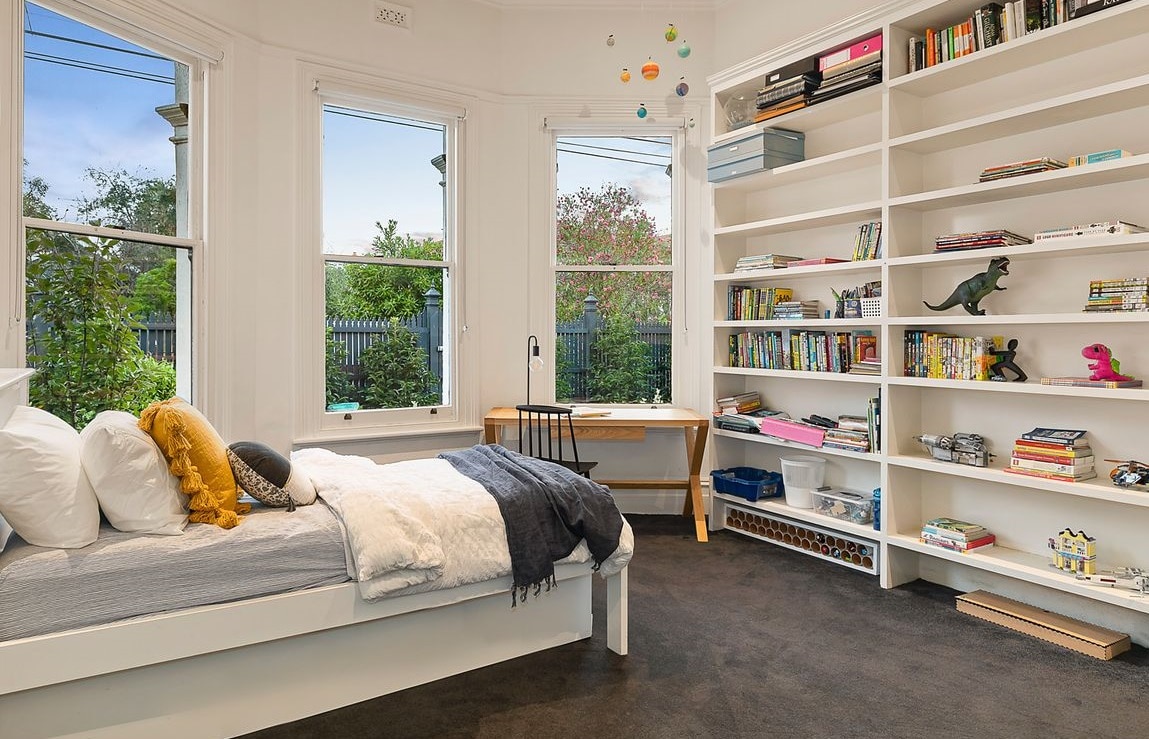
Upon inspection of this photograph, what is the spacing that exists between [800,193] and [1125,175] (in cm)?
173

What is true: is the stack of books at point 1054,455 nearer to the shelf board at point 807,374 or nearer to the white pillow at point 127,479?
the shelf board at point 807,374

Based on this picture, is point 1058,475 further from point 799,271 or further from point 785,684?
point 799,271

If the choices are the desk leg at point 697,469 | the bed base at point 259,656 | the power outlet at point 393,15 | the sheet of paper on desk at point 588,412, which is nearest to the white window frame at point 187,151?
the power outlet at point 393,15

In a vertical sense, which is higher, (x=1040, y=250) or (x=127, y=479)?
(x=1040, y=250)

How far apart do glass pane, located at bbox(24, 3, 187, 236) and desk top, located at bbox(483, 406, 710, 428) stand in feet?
6.39

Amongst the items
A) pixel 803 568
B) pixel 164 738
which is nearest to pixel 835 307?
pixel 803 568

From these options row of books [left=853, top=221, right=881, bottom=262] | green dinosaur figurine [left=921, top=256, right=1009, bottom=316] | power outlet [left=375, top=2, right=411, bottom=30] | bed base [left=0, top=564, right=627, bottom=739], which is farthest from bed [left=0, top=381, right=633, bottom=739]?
power outlet [left=375, top=2, right=411, bottom=30]

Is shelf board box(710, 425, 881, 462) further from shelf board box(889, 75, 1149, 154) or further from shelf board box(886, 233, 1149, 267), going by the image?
shelf board box(889, 75, 1149, 154)

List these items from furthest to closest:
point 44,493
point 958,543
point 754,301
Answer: point 754,301 < point 958,543 < point 44,493

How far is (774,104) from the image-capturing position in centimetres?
416

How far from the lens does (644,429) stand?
4500mm

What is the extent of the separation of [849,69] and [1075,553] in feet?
7.84

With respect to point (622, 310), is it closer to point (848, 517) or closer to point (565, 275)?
point (565, 275)

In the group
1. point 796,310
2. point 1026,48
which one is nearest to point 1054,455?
point 796,310
